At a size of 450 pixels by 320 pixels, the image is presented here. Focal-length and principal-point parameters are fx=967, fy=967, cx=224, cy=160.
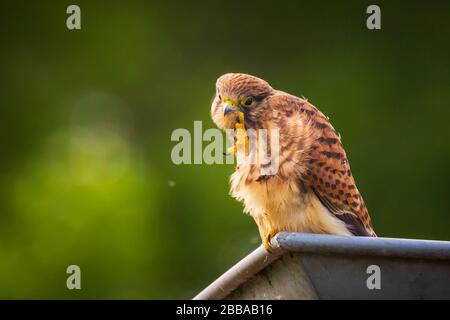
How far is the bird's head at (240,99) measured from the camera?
3463mm

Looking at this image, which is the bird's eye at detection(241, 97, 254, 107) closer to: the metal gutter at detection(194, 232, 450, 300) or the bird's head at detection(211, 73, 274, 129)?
the bird's head at detection(211, 73, 274, 129)

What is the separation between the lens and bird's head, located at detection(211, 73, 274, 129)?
3.46 meters

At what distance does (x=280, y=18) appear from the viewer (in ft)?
30.0

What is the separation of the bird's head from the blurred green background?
2582 mm

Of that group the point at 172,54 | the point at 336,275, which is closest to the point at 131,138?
the point at 172,54

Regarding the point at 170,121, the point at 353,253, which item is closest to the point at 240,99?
the point at 353,253

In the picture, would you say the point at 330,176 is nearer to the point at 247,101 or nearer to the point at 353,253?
Answer: the point at 247,101

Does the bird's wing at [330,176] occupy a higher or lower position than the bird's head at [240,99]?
lower

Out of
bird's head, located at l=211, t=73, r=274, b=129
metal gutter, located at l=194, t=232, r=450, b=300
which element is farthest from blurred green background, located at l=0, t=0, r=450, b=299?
metal gutter, located at l=194, t=232, r=450, b=300

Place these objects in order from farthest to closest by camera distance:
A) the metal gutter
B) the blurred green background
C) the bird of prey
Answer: the blurred green background, the bird of prey, the metal gutter

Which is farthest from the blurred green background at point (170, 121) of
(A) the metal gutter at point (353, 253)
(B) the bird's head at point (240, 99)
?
(A) the metal gutter at point (353, 253)

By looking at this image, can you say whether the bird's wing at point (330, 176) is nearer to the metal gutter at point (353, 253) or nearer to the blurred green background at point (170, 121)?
the metal gutter at point (353, 253)

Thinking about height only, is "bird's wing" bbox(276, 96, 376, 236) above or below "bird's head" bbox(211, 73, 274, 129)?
below

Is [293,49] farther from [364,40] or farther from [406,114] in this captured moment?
[406,114]
